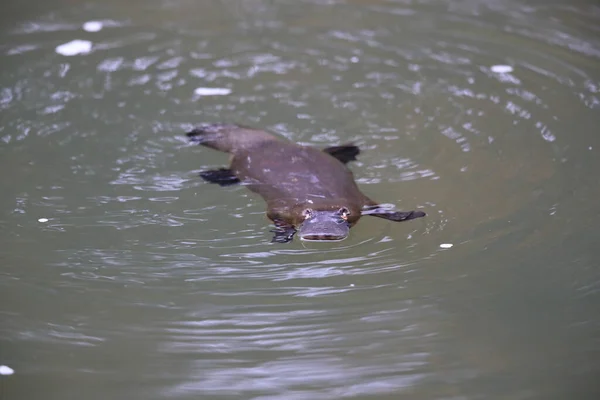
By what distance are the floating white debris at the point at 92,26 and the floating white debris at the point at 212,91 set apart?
1.46 metres

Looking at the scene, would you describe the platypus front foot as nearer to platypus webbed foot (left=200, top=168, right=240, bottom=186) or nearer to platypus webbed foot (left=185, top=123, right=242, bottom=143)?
platypus webbed foot (left=200, top=168, right=240, bottom=186)

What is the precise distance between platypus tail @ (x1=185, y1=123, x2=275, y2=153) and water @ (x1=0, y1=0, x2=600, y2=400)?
101mm

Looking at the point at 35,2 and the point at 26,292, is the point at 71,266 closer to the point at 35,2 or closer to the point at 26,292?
the point at 26,292

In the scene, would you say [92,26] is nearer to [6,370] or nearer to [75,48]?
[75,48]

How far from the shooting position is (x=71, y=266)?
3.12 metres

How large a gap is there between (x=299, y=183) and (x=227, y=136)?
0.84 meters

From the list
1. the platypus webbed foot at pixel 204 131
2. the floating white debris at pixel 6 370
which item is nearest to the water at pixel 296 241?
the floating white debris at pixel 6 370

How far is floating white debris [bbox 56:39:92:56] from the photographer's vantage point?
5352 millimetres

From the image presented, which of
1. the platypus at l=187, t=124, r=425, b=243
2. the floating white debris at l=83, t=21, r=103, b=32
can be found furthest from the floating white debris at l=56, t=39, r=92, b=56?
the platypus at l=187, t=124, r=425, b=243

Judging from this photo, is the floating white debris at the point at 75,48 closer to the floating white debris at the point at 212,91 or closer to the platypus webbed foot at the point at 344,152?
the floating white debris at the point at 212,91

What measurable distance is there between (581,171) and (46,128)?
2.78 metres

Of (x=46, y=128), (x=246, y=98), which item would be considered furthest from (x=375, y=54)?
(x=46, y=128)

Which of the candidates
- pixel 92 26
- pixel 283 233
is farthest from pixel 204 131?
pixel 92 26

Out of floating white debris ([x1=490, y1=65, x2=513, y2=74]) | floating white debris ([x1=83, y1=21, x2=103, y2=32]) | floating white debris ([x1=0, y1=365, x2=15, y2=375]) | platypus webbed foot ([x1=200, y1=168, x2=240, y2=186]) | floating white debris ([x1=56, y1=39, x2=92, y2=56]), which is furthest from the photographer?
floating white debris ([x1=83, y1=21, x2=103, y2=32])
